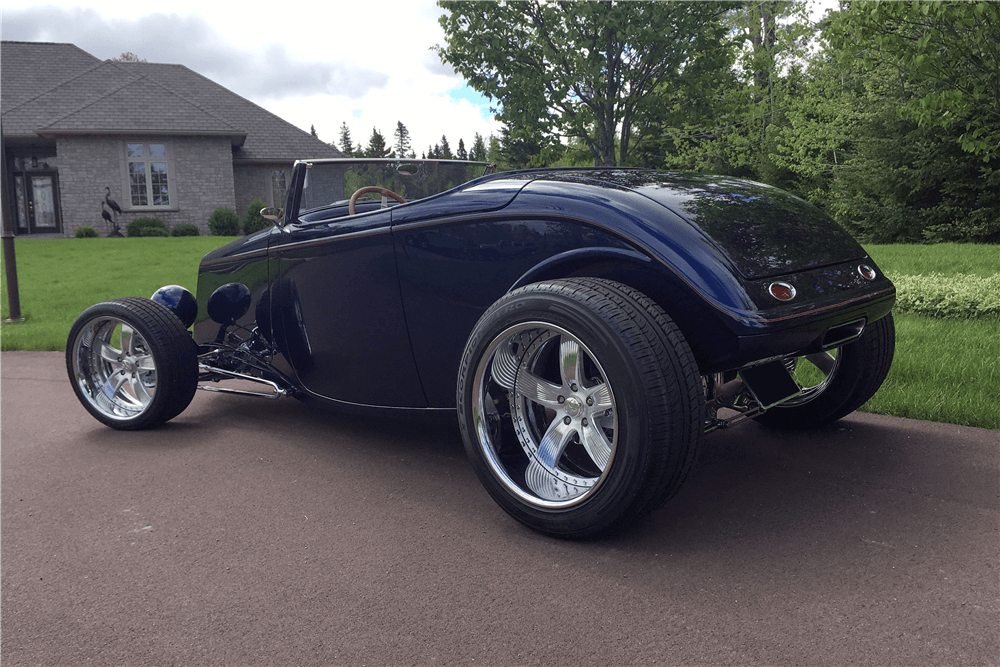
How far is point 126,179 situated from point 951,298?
25622mm

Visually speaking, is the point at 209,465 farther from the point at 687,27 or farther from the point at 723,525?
the point at 687,27

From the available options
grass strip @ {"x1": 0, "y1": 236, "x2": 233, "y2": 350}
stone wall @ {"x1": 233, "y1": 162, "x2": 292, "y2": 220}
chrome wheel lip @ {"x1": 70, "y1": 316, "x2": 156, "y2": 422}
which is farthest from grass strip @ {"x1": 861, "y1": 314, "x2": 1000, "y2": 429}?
stone wall @ {"x1": 233, "y1": 162, "x2": 292, "y2": 220}

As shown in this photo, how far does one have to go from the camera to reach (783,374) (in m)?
3.01

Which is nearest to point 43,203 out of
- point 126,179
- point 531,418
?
point 126,179

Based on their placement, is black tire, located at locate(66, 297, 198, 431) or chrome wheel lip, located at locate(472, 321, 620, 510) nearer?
chrome wheel lip, located at locate(472, 321, 620, 510)

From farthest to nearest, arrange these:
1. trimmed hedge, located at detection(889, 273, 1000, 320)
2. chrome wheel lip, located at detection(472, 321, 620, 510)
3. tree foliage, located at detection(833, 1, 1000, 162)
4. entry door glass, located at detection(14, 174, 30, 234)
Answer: entry door glass, located at detection(14, 174, 30, 234)
tree foliage, located at detection(833, 1, 1000, 162)
trimmed hedge, located at detection(889, 273, 1000, 320)
chrome wheel lip, located at detection(472, 321, 620, 510)

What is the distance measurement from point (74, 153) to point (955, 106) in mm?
25564

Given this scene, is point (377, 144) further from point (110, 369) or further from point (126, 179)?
point (110, 369)

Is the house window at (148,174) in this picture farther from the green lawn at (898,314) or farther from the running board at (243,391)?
the running board at (243,391)

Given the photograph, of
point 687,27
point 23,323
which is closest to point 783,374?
point 23,323

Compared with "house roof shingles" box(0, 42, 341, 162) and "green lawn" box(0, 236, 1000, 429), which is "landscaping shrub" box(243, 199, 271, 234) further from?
"green lawn" box(0, 236, 1000, 429)

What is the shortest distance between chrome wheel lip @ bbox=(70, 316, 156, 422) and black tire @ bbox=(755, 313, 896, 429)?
342 cm

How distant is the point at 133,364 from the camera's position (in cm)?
434

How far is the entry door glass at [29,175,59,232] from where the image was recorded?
2694 centimetres
